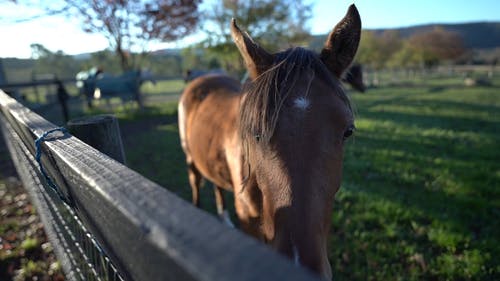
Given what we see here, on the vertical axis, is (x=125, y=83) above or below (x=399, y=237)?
above

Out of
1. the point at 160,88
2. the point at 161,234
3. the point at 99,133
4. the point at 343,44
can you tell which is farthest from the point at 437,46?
the point at 161,234

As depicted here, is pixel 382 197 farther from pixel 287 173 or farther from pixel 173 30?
pixel 173 30

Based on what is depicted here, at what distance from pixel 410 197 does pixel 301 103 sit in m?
3.82

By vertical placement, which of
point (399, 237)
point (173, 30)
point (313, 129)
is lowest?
point (399, 237)

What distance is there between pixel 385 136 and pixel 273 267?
8.45 m

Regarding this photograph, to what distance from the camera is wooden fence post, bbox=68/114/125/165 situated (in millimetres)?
1635

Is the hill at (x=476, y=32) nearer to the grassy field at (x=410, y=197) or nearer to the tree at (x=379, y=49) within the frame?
the tree at (x=379, y=49)

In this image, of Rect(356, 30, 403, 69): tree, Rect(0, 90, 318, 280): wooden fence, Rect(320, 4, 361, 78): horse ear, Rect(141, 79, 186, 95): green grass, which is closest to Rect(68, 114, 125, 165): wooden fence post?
Rect(0, 90, 318, 280): wooden fence

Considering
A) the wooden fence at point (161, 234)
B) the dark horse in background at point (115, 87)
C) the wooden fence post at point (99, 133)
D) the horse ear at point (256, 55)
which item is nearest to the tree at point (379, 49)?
the dark horse in background at point (115, 87)

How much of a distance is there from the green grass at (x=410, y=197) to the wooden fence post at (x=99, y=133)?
1655 millimetres

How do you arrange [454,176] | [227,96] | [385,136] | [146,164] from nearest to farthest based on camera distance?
1. [227,96]
2. [454,176]
3. [146,164]
4. [385,136]

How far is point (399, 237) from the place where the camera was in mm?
3566

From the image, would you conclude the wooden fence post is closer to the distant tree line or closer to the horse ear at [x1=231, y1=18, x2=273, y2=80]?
the horse ear at [x1=231, y1=18, x2=273, y2=80]

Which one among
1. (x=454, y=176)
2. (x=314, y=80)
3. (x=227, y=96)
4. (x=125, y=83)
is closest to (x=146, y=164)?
(x=227, y=96)
